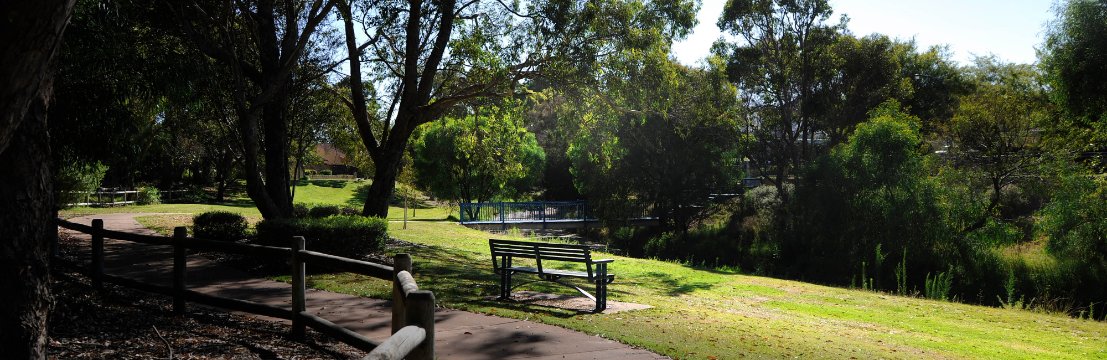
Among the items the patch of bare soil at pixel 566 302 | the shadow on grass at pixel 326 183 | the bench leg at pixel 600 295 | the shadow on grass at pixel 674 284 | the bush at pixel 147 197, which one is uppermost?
the shadow on grass at pixel 326 183

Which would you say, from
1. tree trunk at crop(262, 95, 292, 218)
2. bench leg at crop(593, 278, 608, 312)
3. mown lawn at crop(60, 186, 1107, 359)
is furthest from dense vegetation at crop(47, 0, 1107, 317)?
bench leg at crop(593, 278, 608, 312)

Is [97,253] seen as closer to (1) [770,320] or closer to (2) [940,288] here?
(1) [770,320]

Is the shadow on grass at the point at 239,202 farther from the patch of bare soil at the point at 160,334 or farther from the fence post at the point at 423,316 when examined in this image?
the fence post at the point at 423,316

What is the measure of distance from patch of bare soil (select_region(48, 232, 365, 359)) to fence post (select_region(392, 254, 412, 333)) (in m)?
2.28

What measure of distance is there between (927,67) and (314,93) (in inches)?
1287

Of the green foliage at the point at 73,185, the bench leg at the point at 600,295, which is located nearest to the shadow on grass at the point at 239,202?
the green foliage at the point at 73,185

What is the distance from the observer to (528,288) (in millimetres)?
12836

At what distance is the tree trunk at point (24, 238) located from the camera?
5516mm

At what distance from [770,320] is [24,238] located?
902cm

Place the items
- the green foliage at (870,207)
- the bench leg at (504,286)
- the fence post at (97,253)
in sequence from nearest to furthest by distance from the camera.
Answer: the fence post at (97,253) → the bench leg at (504,286) → the green foliage at (870,207)

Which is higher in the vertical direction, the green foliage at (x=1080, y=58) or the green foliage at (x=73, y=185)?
the green foliage at (x=1080, y=58)

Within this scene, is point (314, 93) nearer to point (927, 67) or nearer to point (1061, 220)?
point (1061, 220)

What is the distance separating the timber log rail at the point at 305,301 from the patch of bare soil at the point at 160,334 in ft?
0.81

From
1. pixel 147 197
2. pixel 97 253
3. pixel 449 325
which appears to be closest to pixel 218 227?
pixel 97 253
